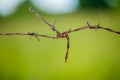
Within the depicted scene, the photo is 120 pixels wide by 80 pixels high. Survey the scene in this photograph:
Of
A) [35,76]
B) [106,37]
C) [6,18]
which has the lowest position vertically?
[35,76]

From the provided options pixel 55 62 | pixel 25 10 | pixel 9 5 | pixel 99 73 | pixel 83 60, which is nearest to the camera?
pixel 99 73

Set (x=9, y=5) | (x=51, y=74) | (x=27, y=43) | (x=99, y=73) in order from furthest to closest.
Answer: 1. (x=9, y=5)
2. (x=27, y=43)
3. (x=51, y=74)
4. (x=99, y=73)

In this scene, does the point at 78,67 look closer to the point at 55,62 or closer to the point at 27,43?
the point at 55,62

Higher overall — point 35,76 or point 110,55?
point 110,55

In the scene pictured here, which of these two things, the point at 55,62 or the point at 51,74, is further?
the point at 55,62

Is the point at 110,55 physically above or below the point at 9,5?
below

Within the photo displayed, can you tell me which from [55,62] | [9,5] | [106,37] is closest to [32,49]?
[55,62]

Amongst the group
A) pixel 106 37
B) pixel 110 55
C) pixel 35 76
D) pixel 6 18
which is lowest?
pixel 35 76

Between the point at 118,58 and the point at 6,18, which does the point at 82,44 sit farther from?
the point at 6,18

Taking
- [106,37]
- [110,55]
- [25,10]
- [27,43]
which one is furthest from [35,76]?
[25,10]
